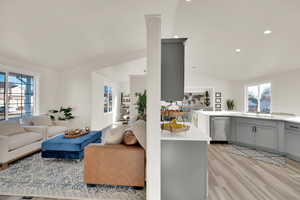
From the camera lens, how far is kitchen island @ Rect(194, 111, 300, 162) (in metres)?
3.30

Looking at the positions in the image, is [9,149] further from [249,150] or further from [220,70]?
[220,70]

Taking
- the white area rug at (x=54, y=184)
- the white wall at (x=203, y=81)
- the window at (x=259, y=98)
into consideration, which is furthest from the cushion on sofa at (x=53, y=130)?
the window at (x=259, y=98)

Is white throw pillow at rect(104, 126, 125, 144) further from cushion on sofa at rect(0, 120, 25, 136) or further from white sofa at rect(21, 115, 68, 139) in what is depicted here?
cushion on sofa at rect(0, 120, 25, 136)

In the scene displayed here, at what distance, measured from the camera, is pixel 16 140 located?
9.82 ft

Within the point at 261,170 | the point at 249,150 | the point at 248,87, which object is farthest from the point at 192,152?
the point at 248,87

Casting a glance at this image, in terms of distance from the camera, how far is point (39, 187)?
2188mm

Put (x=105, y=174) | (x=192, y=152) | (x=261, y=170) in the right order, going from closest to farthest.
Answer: (x=192, y=152), (x=105, y=174), (x=261, y=170)

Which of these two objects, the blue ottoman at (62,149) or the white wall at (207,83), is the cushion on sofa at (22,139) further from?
the white wall at (207,83)

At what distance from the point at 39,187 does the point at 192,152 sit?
233cm

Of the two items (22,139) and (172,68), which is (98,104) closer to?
(22,139)

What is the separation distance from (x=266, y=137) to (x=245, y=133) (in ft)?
1.59

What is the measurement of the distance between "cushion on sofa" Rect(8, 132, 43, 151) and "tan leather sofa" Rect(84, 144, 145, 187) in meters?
1.90

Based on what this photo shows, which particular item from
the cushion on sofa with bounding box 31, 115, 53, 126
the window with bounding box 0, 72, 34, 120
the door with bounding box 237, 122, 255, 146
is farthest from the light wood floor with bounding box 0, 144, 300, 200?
the window with bounding box 0, 72, 34, 120

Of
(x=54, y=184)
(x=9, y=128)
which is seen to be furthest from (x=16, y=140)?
(x=54, y=184)
